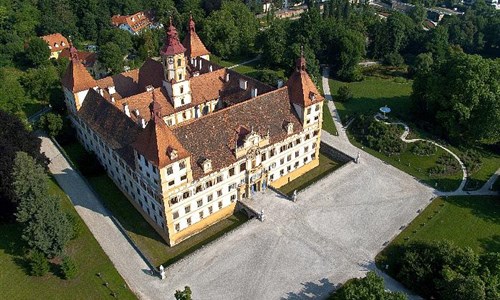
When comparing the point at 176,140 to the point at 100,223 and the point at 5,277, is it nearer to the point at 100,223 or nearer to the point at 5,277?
the point at 100,223

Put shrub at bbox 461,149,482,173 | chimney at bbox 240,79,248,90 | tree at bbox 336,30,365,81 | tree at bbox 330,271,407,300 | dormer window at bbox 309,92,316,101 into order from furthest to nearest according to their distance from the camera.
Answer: tree at bbox 336,30,365,81, chimney at bbox 240,79,248,90, shrub at bbox 461,149,482,173, dormer window at bbox 309,92,316,101, tree at bbox 330,271,407,300

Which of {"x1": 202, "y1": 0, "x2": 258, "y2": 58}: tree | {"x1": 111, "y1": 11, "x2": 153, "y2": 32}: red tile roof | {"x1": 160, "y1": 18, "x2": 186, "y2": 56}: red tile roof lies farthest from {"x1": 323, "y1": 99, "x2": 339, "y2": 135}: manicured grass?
{"x1": 111, "y1": 11, "x2": 153, "y2": 32}: red tile roof

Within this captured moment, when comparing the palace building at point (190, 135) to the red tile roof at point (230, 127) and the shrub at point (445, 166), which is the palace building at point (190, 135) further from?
the shrub at point (445, 166)

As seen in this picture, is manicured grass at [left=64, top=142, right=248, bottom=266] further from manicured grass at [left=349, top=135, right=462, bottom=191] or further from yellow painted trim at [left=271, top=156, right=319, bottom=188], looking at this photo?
manicured grass at [left=349, top=135, right=462, bottom=191]

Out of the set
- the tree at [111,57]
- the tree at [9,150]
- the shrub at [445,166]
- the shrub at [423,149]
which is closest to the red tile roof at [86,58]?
the tree at [111,57]

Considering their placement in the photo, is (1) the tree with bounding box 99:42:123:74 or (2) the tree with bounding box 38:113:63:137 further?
(1) the tree with bounding box 99:42:123:74

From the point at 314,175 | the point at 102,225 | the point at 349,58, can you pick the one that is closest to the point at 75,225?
the point at 102,225

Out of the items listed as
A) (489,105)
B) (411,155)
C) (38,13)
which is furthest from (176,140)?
(38,13)
